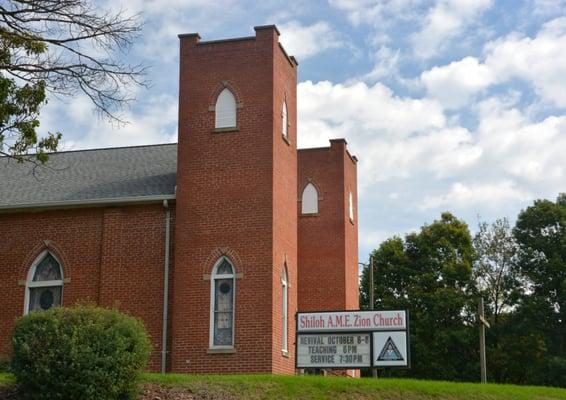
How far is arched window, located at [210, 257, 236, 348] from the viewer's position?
2525 centimetres

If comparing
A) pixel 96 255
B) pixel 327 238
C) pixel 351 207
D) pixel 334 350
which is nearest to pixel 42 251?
pixel 96 255

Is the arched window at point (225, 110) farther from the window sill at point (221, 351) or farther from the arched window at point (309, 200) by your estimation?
the arched window at point (309, 200)

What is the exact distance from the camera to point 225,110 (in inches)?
1056

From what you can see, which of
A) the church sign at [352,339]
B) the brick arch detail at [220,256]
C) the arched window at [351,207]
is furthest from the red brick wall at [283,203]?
the arched window at [351,207]

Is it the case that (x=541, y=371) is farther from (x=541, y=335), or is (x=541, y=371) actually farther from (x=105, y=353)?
(x=105, y=353)

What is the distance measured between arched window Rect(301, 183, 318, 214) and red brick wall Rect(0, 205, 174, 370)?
869 cm

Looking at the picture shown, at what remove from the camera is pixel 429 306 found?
52094mm

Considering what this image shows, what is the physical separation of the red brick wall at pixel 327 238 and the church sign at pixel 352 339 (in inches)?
371

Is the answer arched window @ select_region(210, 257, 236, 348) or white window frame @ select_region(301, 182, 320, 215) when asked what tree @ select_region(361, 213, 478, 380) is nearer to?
white window frame @ select_region(301, 182, 320, 215)

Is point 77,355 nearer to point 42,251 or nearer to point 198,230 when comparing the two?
point 198,230

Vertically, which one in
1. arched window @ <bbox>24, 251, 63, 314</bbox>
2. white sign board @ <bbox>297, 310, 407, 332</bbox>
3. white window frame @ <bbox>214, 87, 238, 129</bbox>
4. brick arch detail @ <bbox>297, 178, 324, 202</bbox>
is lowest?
white sign board @ <bbox>297, 310, 407, 332</bbox>

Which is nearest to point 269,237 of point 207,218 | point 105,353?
point 207,218

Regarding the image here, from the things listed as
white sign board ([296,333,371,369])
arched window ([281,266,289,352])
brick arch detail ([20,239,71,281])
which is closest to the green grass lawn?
white sign board ([296,333,371,369])

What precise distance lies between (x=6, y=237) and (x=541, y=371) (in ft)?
101
